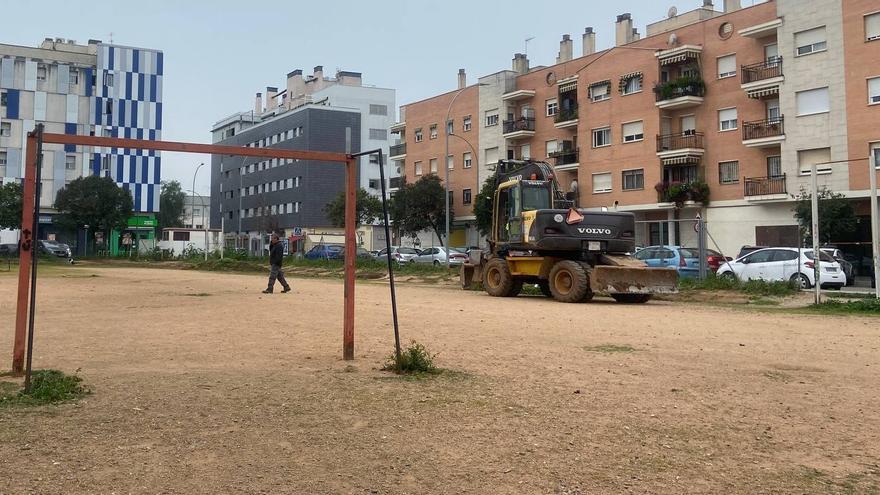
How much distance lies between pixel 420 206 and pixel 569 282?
40.2 metres

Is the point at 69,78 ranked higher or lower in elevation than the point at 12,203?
higher

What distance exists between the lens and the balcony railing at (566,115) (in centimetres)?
4958

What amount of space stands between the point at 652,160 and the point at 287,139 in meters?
53.4

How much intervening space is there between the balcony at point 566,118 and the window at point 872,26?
18479 millimetres

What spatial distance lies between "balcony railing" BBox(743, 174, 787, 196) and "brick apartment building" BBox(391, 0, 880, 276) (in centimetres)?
6

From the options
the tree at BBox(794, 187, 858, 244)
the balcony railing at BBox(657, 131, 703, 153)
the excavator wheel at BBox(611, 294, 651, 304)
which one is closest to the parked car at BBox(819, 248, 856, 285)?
the tree at BBox(794, 187, 858, 244)

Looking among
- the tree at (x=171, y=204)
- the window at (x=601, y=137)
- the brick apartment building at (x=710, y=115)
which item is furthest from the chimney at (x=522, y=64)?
the tree at (x=171, y=204)

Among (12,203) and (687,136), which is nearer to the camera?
(687,136)

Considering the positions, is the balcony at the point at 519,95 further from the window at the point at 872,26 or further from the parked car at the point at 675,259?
the parked car at the point at 675,259

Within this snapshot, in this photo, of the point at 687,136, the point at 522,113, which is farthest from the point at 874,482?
the point at 522,113

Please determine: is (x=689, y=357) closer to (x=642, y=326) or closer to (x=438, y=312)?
(x=642, y=326)

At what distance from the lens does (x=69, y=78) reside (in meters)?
71.8

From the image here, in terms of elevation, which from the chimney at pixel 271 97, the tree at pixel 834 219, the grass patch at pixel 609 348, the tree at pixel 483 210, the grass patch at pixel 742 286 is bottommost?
the grass patch at pixel 609 348

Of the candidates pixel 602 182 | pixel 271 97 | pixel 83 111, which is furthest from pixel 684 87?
pixel 271 97
